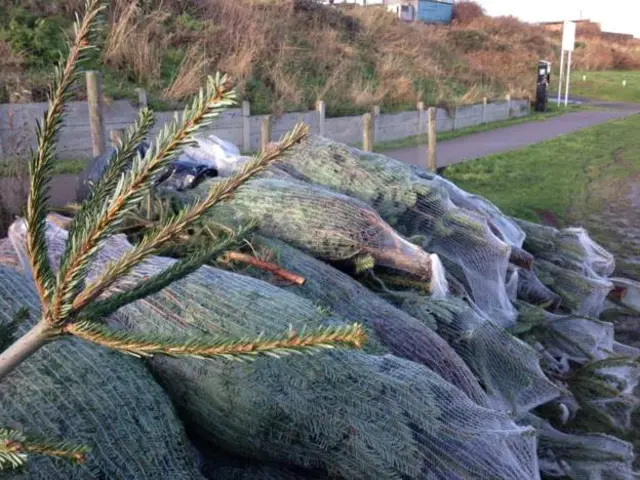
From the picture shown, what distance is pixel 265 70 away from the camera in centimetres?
1562

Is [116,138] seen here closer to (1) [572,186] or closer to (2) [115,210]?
(2) [115,210]

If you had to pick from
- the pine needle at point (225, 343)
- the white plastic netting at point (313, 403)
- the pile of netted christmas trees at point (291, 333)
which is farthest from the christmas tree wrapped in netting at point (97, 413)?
the pine needle at point (225, 343)

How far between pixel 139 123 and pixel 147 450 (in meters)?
1.22

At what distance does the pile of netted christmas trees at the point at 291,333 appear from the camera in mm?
1024

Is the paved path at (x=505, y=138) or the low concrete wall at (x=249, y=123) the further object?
the paved path at (x=505, y=138)

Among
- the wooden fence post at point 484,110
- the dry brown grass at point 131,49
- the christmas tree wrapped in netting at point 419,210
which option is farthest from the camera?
the wooden fence post at point 484,110

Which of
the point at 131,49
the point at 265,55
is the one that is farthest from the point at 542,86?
the point at 131,49

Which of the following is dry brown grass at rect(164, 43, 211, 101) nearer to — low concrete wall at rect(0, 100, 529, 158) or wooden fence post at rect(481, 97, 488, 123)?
low concrete wall at rect(0, 100, 529, 158)

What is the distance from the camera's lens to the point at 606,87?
3675 centimetres

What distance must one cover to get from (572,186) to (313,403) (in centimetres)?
1061

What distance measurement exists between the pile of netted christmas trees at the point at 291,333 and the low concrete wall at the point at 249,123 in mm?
1526

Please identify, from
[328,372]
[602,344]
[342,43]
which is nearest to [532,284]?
[602,344]

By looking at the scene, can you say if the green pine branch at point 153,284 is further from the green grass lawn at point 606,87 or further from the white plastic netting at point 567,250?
the green grass lawn at point 606,87

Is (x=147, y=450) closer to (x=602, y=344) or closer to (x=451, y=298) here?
(x=451, y=298)
